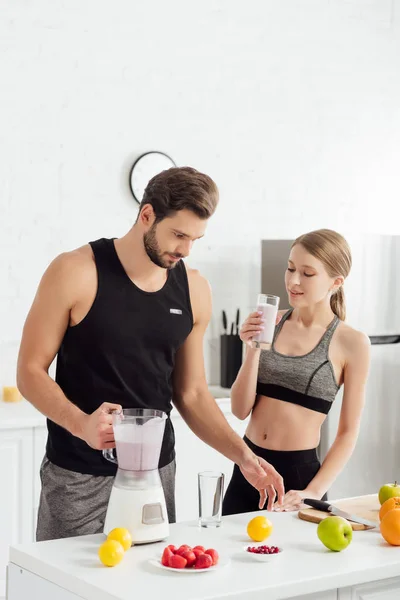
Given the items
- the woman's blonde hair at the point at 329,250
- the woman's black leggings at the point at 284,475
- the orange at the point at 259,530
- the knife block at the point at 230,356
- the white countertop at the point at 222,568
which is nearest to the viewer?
the white countertop at the point at 222,568

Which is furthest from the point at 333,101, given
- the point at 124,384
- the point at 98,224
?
the point at 124,384

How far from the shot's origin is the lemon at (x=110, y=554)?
5.96 feet

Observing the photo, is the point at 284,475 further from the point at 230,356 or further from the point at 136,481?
the point at 230,356

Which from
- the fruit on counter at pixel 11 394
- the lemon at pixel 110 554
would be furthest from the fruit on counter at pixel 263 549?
the fruit on counter at pixel 11 394

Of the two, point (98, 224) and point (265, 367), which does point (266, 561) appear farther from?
point (98, 224)

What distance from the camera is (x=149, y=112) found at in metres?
4.39

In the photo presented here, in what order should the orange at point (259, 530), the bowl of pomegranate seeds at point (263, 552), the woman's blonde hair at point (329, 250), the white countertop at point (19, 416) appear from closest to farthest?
the bowl of pomegranate seeds at point (263, 552), the orange at point (259, 530), the woman's blonde hair at point (329, 250), the white countertop at point (19, 416)

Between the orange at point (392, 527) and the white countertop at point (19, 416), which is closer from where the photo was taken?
the orange at point (392, 527)

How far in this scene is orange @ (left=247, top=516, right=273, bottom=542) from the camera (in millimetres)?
2047

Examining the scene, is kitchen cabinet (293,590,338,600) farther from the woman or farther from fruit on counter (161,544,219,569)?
the woman

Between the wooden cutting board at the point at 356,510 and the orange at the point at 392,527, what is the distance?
0.42 ft

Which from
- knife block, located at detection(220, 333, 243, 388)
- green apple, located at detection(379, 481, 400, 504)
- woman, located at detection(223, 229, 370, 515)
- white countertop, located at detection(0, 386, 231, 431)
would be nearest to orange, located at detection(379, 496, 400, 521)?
green apple, located at detection(379, 481, 400, 504)

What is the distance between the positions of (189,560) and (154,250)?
861mm

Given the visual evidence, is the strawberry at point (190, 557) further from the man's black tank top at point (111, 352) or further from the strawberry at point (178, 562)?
the man's black tank top at point (111, 352)
